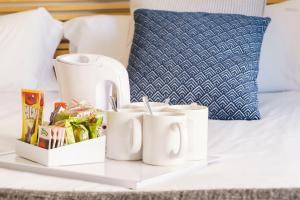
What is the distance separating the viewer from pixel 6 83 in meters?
2.43

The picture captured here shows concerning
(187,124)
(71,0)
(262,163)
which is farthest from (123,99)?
(71,0)

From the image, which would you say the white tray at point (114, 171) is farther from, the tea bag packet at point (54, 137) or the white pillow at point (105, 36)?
the white pillow at point (105, 36)

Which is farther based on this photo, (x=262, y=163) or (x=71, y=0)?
(x=71, y=0)

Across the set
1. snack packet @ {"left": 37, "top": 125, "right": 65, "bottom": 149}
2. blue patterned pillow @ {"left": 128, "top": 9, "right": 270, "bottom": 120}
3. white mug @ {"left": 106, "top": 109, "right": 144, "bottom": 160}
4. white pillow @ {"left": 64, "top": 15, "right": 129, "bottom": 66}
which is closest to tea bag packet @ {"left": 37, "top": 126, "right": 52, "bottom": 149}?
snack packet @ {"left": 37, "top": 125, "right": 65, "bottom": 149}

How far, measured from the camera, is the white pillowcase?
7.56 feet

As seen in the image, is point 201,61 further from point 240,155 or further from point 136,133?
point 136,133

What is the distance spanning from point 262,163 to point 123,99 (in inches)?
13.6

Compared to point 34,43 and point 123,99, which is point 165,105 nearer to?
point 123,99

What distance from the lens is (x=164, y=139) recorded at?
1.08m

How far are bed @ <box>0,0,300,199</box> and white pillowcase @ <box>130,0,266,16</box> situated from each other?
0.54m

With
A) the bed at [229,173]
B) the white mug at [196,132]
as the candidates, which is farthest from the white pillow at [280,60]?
the white mug at [196,132]

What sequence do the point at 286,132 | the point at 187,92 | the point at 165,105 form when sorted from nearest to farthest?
the point at 165,105, the point at 286,132, the point at 187,92

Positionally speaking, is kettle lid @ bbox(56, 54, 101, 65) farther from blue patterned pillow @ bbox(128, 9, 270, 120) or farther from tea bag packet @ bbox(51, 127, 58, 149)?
blue patterned pillow @ bbox(128, 9, 270, 120)

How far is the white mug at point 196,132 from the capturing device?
113 centimetres
